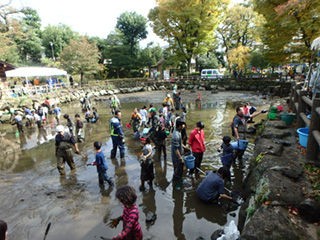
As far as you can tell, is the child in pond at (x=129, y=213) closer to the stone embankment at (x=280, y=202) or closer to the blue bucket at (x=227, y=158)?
the stone embankment at (x=280, y=202)

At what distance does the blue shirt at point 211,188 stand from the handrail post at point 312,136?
85.2 inches

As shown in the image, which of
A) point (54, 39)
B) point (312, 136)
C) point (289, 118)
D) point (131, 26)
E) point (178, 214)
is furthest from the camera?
point (54, 39)

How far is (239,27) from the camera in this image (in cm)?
3753

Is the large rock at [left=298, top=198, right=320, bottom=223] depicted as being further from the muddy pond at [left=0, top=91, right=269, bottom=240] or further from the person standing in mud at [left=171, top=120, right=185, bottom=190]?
the person standing in mud at [left=171, top=120, right=185, bottom=190]

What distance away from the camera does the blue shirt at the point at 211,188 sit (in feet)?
18.3

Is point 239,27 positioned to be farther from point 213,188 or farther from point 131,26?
point 213,188

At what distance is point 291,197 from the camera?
4266 millimetres

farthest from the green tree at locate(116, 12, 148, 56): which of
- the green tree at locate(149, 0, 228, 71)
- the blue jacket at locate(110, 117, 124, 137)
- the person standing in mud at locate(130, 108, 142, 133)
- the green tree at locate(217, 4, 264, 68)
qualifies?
the blue jacket at locate(110, 117, 124, 137)

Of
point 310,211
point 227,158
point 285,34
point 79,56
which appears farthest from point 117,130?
point 79,56

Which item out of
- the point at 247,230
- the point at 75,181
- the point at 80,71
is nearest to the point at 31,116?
the point at 75,181

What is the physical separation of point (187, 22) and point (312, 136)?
33.0 metres

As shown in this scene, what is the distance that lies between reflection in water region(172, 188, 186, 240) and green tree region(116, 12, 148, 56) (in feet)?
129

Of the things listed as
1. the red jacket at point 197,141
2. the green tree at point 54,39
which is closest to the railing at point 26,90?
the red jacket at point 197,141

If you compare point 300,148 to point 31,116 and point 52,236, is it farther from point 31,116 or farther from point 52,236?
point 31,116
